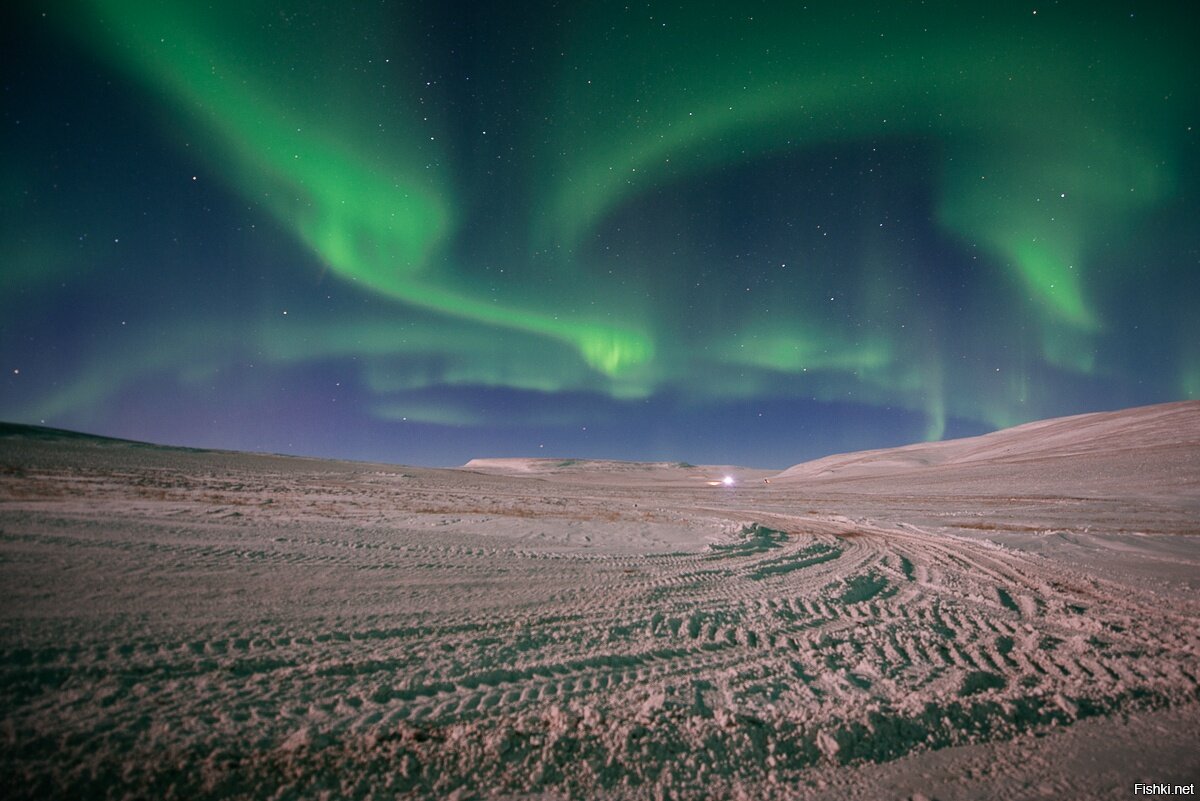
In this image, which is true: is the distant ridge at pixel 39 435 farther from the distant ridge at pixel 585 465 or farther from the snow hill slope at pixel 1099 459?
the distant ridge at pixel 585 465

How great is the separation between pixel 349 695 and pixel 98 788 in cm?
113

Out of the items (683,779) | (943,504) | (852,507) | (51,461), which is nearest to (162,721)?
(683,779)

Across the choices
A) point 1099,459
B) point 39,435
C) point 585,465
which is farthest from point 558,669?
point 585,465

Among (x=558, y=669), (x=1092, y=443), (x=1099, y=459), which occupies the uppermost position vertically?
(x=1092, y=443)

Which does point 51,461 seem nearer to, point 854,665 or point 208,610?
point 208,610

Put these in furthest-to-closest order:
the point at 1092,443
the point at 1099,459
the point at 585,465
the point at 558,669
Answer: the point at 585,465
the point at 1092,443
the point at 1099,459
the point at 558,669

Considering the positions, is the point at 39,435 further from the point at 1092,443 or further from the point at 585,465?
Result: the point at 585,465

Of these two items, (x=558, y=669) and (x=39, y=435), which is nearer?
(x=558, y=669)

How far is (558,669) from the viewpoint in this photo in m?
3.57

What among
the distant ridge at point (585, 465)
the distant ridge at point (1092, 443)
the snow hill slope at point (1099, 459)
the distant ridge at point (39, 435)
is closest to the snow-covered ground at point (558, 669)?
the snow hill slope at point (1099, 459)

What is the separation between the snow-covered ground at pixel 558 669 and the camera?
2.50 meters

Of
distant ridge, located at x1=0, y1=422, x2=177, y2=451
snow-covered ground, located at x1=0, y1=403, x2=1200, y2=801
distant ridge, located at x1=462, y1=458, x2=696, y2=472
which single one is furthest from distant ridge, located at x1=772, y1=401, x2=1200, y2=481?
distant ridge, located at x1=0, y1=422, x2=177, y2=451

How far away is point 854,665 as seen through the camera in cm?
383

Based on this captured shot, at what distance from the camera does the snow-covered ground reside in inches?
98.3
